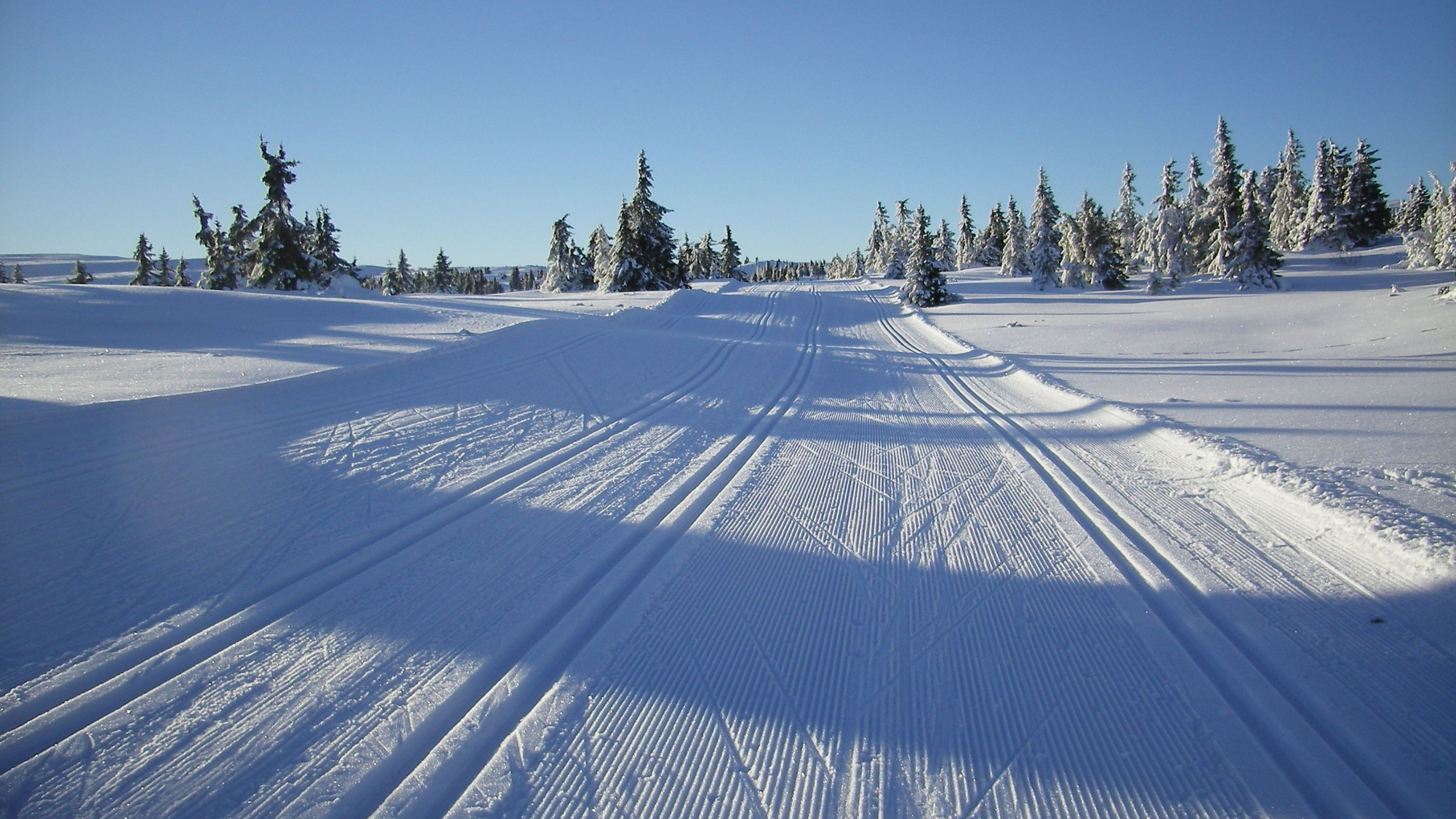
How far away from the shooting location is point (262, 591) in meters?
3.66

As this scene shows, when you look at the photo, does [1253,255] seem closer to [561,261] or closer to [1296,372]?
[1296,372]

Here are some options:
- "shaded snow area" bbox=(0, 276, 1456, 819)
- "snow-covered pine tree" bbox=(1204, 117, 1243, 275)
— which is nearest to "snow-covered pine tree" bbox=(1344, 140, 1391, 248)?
"snow-covered pine tree" bbox=(1204, 117, 1243, 275)

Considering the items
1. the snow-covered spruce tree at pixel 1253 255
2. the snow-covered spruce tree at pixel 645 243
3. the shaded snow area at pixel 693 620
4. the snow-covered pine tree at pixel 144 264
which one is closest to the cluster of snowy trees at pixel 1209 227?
the snow-covered spruce tree at pixel 1253 255

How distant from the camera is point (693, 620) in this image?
3.42 m

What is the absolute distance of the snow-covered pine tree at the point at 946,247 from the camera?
77500 millimetres

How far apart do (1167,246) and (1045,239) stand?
7342 mm

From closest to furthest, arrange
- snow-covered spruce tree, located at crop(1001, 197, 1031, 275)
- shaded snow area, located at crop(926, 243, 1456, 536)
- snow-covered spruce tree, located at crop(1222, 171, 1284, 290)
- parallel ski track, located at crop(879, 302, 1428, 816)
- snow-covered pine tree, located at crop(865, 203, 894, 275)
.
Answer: parallel ski track, located at crop(879, 302, 1428, 816)
shaded snow area, located at crop(926, 243, 1456, 536)
snow-covered spruce tree, located at crop(1222, 171, 1284, 290)
snow-covered spruce tree, located at crop(1001, 197, 1031, 275)
snow-covered pine tree, located at crop(865, 203, 894, 275)

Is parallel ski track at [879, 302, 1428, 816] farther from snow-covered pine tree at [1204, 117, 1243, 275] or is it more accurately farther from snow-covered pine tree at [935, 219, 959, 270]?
snow-covered pine tree at [935, 219, 959, 270]

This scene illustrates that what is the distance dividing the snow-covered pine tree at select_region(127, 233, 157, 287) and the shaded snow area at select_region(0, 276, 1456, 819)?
183ft

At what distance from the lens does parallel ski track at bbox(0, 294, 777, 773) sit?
2.63 meters

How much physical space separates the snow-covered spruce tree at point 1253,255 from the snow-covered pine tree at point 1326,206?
18.8 m

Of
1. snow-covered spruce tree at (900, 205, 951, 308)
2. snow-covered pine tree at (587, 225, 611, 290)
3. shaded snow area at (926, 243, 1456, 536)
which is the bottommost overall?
shaded snow area at (926, 243, 1456, 536)

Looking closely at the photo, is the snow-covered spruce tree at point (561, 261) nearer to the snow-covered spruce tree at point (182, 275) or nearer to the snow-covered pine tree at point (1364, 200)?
the snow-covered spruce tree at point (182, 275)

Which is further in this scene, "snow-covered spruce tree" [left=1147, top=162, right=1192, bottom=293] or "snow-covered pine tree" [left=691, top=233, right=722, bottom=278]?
"snow-covered pine tree" [left=691, top=233, right=722, bottom=278]
